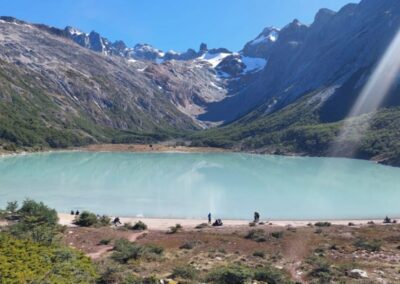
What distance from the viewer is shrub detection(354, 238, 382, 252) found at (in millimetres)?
34562

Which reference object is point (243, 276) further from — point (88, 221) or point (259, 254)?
point (88, 221)

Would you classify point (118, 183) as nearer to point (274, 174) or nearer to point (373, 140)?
point (274, 174)

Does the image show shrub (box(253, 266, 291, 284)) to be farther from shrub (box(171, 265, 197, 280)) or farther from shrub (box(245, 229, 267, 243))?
shrub (box(245, 229, 267, 243))

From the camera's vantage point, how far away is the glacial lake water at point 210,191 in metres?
66.0

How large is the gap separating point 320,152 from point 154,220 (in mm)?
141971

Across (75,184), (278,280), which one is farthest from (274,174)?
(278,280)

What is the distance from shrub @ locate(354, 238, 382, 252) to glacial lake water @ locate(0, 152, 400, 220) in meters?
24.6

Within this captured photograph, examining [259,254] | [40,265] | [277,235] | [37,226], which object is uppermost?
[37,226]

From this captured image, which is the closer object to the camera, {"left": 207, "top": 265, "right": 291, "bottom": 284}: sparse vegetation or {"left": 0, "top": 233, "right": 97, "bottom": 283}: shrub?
{"left": 0, "top": 233, "right": 97, "bottom": 283}: shrub

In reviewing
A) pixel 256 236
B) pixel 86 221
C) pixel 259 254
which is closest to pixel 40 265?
pixel 259 254

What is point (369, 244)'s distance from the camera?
115 ft

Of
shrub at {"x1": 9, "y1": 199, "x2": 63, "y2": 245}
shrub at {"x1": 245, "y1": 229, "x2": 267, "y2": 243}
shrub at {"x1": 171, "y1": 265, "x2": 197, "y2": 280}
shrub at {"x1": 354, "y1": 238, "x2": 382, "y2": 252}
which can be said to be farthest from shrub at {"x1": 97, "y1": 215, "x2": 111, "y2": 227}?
shrub at {"x1": 354, "y1": 238, "x2": 382, "y2": 252}

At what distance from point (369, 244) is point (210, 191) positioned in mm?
51175

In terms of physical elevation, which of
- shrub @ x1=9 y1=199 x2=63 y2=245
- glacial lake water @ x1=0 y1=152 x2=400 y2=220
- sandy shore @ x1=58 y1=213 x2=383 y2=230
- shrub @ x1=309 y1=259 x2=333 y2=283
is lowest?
shrub @ x1=309 y1=259 x2=333 y2=283
